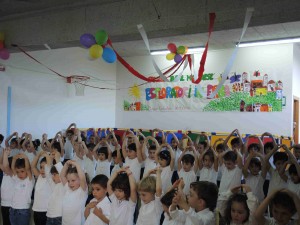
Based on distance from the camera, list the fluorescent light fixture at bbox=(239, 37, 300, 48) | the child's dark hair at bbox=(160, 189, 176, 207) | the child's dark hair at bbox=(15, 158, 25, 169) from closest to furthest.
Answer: the child's dark hair at bbox=(160, 189, 176, 207) < the child's dark hair at bbox=(15, 158, 25, 169) < the fluorescent light fixture at bbox=(239, 37, 300, 48)

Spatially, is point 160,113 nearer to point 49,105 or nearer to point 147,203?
point 49,105

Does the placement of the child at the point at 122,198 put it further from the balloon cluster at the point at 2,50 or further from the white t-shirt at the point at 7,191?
the balloon cluster at the point at 2,50

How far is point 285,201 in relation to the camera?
2188 millimetres

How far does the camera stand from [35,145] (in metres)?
5.73

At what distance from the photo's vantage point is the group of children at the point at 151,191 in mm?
2334

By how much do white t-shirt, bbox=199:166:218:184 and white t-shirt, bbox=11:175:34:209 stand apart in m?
1.98

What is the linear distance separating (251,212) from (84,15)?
3810 mm

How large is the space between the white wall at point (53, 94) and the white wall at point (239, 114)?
2.71ft

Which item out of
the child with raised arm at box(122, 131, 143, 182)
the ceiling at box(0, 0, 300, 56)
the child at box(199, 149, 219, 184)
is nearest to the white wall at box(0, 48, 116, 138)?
the ceiling at box(0, 0, 300, 56)

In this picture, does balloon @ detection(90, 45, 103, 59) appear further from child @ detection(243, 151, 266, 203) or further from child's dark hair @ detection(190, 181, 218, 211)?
child's dark hair @ detection(190, 181, 218, 211)

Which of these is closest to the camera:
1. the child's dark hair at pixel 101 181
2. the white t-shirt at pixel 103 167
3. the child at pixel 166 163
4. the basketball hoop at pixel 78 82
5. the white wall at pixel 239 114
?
the child's dark hair at pixel 101 181

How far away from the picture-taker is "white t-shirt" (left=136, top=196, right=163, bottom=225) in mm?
2611

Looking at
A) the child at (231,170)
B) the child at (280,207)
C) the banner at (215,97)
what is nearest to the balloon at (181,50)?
the banner at (215,97)

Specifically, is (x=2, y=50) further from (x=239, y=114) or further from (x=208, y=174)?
(x=239, y=114)
